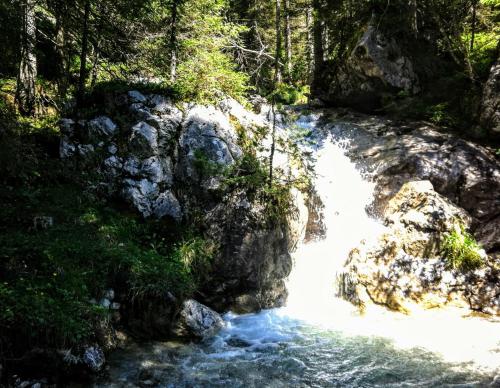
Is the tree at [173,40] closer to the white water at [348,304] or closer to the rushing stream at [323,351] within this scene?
the white water at [348,304]

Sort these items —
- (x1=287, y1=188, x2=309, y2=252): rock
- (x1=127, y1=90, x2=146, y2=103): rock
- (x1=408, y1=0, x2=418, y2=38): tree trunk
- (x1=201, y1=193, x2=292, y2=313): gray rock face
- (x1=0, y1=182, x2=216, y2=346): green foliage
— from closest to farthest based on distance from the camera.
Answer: (x1=0, y1=182, x2=216, y2=346): green foliage, (x1=201, y1=193, x2=292, y2=313): gray rock face, (x1=287, y1=188, x2=309, y2=252): rock, (x1=127, y1=90, x2=146, y2=103): rock, (x1=408, y1=0, x2=418, y2=38): tree trunk

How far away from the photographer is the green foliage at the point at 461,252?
9.12m

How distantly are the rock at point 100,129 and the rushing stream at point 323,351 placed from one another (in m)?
5.36

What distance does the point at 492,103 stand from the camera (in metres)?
11.9

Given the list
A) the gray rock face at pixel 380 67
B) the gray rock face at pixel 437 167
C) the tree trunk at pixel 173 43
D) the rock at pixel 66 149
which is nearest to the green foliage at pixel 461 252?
the gray rock face at pixel 437 167

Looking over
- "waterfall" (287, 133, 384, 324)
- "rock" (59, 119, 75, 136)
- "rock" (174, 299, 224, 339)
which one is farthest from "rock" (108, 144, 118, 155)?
"waterfall" (287, 133, 384, 324)

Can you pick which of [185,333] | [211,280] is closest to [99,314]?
[185,333]

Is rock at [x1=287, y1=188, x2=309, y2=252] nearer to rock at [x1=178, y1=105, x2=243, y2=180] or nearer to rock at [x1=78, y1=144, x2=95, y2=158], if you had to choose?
rock at [x1=178, y1=105, x2=243, y2=180]

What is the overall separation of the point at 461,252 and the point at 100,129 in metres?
9.30

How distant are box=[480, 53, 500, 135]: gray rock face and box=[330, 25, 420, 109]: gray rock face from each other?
118 inches

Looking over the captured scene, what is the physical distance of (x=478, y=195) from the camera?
10.8 meters

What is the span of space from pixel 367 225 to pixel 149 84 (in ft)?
24.1

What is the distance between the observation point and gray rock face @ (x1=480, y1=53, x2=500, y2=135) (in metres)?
11.8

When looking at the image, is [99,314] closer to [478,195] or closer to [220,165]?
[220,165]
